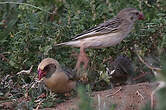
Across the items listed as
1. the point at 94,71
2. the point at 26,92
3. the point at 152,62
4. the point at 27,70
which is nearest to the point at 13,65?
the point at 27,70

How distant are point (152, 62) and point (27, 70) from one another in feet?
6.45

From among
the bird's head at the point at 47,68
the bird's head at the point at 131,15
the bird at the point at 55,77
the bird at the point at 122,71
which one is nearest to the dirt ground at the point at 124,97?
Result: the bird at the point at 55,77

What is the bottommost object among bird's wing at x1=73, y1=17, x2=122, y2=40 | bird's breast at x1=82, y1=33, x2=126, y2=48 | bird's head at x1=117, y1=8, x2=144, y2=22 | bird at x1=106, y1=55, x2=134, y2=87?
bird at x1=106, y1=55, x2=134, y2=87

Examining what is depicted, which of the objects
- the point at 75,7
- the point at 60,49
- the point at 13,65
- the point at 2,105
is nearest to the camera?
the point at 2,105

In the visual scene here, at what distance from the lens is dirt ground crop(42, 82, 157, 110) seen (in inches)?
215

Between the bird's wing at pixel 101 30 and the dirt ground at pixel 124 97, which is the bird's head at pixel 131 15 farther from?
the dirt ground at pixel 124 97

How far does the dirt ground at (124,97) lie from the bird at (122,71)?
2.32 feet

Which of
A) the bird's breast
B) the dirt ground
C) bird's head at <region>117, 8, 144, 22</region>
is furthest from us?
bird's head at <region>117, 8, 144, 22</region>

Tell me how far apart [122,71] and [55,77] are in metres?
1.78

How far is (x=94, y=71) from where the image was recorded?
631 centimetres

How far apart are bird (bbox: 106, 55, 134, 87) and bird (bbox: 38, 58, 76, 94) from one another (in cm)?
135

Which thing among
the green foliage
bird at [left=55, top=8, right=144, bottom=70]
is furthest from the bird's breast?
the green foliage

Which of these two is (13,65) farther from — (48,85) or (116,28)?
(116,28)

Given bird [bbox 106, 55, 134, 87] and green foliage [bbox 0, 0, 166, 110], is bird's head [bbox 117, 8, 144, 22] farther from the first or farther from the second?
bird [bbox 106, 55, 134, 87]
